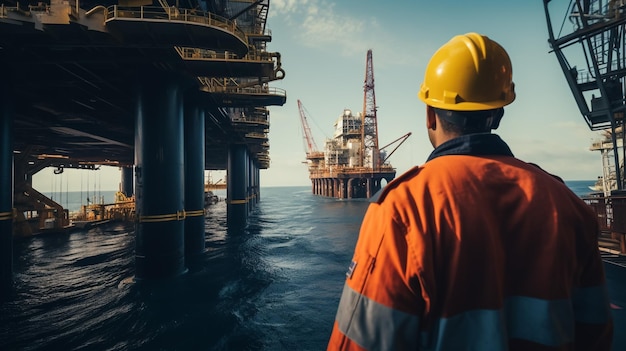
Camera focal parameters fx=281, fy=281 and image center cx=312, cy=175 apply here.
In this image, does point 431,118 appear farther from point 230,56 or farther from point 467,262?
point 230,56

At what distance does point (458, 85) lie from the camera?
1753 millimetres

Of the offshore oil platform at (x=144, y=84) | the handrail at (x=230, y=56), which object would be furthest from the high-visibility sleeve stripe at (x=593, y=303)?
the handrail at (x=230, y=56)

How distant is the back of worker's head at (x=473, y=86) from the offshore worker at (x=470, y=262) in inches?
10.6

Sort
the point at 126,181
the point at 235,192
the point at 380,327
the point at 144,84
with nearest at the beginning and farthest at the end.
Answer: the point at 380,327 → the point at 144,84 → the point at 235,192 → the point at 126,181

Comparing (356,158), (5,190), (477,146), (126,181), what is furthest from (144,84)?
(356,158)

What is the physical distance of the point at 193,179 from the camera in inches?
678

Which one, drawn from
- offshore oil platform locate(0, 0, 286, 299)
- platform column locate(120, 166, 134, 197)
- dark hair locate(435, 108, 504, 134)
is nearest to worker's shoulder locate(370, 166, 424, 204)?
dark hair locate(435, 108, 504, 134)

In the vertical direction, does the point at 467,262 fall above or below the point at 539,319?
above

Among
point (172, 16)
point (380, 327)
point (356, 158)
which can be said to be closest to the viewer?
point (380, 327)

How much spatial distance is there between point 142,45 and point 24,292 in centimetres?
1182

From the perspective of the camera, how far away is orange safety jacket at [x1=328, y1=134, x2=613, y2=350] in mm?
1272

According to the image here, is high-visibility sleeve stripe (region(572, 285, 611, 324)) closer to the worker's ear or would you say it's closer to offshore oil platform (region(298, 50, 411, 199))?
the worker's ear

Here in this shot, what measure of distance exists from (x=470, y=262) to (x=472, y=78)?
1129 mm

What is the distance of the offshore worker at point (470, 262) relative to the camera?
4.18 feet
